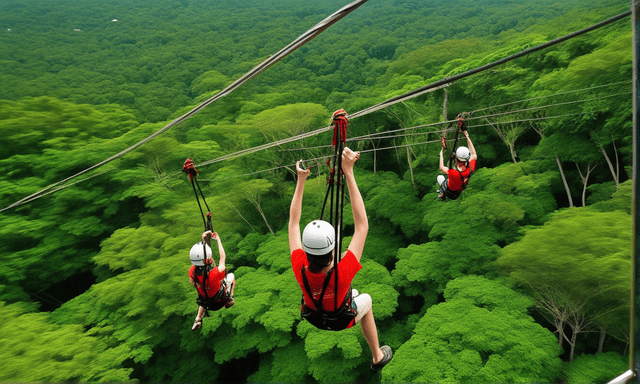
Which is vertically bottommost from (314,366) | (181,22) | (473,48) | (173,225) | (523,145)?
(314,366)

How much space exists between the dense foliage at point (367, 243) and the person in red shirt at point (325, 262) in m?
2.15

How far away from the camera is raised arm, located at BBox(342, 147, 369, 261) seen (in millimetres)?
1720

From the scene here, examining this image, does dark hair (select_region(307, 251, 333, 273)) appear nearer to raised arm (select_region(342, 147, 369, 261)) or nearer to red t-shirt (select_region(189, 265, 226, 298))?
raised arm (select_region(342, 147, 369, 261))

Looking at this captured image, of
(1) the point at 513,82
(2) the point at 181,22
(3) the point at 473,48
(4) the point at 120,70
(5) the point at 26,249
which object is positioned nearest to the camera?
(5) the point at 26,249

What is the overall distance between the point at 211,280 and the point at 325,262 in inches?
115

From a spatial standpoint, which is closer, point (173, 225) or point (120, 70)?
point (173, 225)

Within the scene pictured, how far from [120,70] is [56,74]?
6889 mm

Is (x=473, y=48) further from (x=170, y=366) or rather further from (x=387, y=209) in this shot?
(x=170, y=366)

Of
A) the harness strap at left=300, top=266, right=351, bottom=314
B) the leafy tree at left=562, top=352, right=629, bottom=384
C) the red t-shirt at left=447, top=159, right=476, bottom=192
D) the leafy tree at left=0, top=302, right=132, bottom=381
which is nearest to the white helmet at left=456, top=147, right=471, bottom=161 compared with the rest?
the red t-shirt at left=447, top=159, right=476, bottom=192

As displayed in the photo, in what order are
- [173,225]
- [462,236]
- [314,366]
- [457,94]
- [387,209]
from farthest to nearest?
[457,94] → [387,209] → [173,225] → [462,236] → [314,366]

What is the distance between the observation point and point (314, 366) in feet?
31.0

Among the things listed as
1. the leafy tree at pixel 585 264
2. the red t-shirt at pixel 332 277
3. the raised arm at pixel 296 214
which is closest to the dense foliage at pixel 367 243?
the leafy tree at pixel 585 264

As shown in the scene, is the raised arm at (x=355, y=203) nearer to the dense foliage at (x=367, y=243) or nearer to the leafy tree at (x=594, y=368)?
the dense foliage at (x=367, y=243)

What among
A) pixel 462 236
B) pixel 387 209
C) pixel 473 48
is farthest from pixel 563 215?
pixel 473 48
